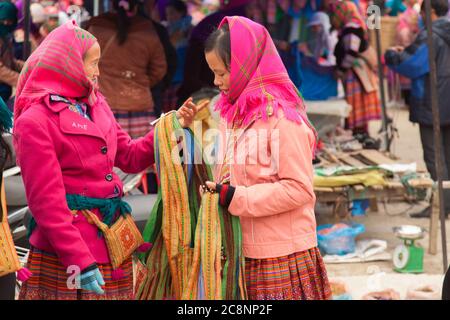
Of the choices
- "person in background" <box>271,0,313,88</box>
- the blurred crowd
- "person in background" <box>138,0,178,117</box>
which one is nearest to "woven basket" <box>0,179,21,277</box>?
the blurred crowd

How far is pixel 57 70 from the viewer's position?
275cm

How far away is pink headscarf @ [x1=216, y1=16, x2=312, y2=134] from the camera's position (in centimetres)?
282

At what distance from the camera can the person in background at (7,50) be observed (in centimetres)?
689

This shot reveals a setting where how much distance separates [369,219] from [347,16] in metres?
2.86

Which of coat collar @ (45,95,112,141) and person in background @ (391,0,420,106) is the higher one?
coat collar @ (45,95,112,141)

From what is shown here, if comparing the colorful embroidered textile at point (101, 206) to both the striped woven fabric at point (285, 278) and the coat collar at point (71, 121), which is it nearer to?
the coat collar at point (71, 121)

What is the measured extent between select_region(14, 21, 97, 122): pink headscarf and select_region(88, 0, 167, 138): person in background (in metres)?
3.82

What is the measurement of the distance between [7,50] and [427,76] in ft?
12.3

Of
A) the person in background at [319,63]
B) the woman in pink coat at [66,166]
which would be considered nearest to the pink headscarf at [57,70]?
the woman in pink coat at [66,166]

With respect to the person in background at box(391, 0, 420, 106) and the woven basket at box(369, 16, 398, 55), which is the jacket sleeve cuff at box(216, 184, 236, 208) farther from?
the woven basket at box(369, 16, 398, 55)

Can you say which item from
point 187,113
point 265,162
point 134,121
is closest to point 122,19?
point 134,121

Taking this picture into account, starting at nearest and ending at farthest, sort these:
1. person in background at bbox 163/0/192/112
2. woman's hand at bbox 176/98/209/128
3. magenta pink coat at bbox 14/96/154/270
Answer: magenta pink coat at bbox 14/96/154/270 → woman's hand at bbox 176/98/209/128 → person in background at bbox 163/0/192/112

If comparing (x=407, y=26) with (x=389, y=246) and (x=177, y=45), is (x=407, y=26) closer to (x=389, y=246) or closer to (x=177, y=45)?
(x=177, y=45)

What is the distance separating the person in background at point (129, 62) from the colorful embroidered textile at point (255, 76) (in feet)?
12.6
